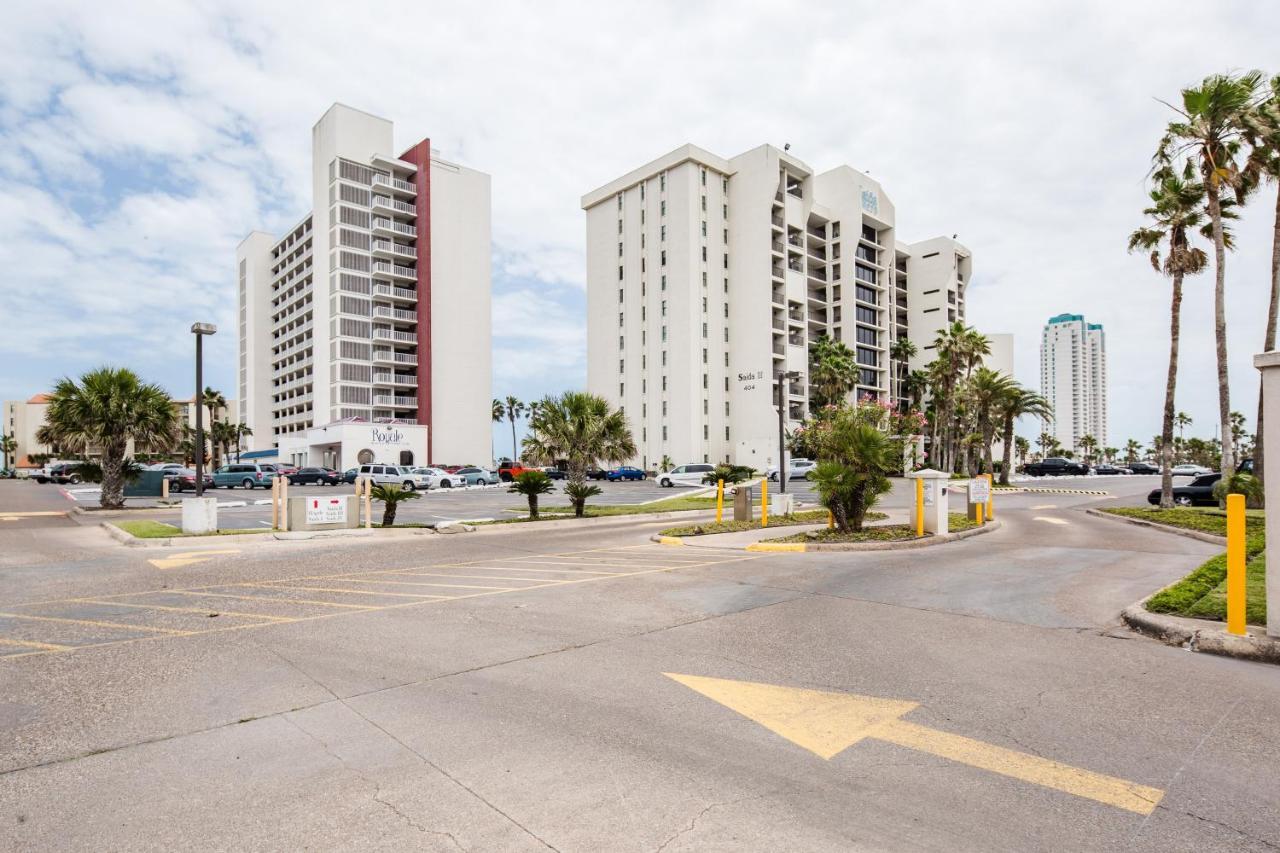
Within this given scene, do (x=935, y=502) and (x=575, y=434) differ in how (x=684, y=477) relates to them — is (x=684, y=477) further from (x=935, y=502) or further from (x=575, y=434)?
(x=935, y=502)

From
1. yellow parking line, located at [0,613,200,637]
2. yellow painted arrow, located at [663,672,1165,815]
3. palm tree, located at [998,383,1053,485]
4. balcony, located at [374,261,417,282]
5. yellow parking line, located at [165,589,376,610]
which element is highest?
balcony, located at [374,261,417,282]

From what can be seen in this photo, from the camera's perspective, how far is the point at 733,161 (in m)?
73.1

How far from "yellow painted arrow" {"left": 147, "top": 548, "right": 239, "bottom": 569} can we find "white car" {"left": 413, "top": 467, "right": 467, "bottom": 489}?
3292cm

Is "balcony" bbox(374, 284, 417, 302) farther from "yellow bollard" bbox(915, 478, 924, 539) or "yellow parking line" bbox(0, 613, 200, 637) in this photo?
"yellow parking line" bbox(0, 613, 200, 637)

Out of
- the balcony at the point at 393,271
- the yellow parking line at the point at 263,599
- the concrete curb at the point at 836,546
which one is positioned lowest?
the concrete curb at the point at 836,546

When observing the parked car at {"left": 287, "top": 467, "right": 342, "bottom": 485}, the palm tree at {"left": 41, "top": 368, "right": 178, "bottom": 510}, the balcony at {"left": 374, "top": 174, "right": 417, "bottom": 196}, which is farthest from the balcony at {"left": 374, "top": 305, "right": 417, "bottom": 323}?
the palm tree at {"left": 41, "top": 368, "right": 178, "bottom": 510}

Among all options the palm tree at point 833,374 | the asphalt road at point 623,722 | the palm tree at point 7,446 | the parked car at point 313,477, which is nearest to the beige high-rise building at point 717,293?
the palm tree at point 833,374

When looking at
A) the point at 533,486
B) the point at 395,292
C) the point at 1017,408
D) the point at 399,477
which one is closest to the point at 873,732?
the point at 533,486

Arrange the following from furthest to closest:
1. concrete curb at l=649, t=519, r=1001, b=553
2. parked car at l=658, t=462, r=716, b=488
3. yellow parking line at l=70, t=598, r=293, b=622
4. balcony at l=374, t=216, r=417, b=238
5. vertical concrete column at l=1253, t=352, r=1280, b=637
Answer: balcony at l=374, t=216, r=417, b=238 → parked car at l=658, t=462, r=716, b=488 → concrete curb at l=649, t=519, r=1001, b=553 → yellow parking line at l=70, t=598, r=293, b=622 → vertical concrete column at l=1253, t=352, r=1280, b=637

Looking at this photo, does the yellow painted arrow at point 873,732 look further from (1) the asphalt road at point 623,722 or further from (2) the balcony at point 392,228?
(2) the balcony at point 392,228

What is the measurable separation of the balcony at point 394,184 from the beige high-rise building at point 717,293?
64.8ft

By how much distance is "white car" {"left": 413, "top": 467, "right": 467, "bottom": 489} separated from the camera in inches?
1871

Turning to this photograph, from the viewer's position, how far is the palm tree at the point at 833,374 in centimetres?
6538

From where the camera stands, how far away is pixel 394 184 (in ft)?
243
